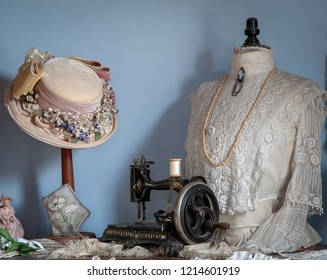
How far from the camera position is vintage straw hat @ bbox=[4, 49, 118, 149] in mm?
2068

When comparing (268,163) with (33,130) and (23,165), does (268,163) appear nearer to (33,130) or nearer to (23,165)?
(33,130)

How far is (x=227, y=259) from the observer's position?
1.71m

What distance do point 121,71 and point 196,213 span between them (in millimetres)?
818

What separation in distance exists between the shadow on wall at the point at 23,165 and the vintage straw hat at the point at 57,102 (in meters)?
0.32

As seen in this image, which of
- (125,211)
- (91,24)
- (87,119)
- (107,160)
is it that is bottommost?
(125,211)

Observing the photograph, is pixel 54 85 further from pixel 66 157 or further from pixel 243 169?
pixel 243 169

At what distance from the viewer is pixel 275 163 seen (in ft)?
6.40

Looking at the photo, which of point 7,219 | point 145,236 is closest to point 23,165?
point 7,219

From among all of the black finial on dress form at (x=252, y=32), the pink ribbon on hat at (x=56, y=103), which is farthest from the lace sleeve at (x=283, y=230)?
the pink ribbon on hat at (x=56, y=103)

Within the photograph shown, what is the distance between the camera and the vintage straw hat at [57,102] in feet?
6.79

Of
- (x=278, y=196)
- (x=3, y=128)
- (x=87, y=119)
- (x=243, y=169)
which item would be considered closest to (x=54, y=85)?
(x=87, y=119)

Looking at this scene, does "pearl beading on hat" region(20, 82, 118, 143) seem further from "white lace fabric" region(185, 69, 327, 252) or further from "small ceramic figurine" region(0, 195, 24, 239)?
"white lace fabric" region(185, 69, 327, 252)

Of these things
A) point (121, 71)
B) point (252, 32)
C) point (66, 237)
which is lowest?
point (66, 237)

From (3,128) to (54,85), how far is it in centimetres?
47
